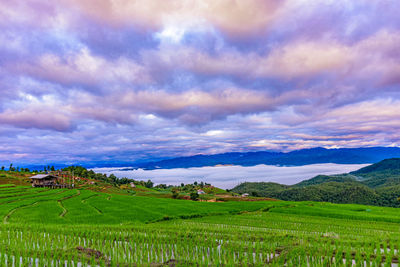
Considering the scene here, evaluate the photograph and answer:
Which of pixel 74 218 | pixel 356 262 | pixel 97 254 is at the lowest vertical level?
pixel 74 218

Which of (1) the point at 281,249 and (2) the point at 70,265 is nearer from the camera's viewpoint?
(2) the point at 70,265

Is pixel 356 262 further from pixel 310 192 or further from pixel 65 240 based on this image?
pixel 310 192

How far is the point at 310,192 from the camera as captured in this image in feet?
571

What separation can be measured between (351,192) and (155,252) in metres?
201

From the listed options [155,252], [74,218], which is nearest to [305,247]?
[155,252]

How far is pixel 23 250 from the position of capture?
10.5 metres

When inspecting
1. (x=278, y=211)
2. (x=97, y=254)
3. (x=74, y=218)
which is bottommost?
(x=278, y=211)

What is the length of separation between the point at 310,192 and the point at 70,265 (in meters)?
195

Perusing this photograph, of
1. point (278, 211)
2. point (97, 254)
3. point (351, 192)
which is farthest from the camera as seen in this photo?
point (351, 192)

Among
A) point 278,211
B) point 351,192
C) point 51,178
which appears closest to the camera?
point 278,211

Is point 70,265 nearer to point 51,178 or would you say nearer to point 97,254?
point 97,254

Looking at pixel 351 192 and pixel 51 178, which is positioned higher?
pixel 51 178

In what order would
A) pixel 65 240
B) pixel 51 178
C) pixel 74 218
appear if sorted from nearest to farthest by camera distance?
pixel 65 240
pixel 74 218
pixel 51 178

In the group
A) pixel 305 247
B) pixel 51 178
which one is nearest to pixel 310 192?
pixel 51 178
